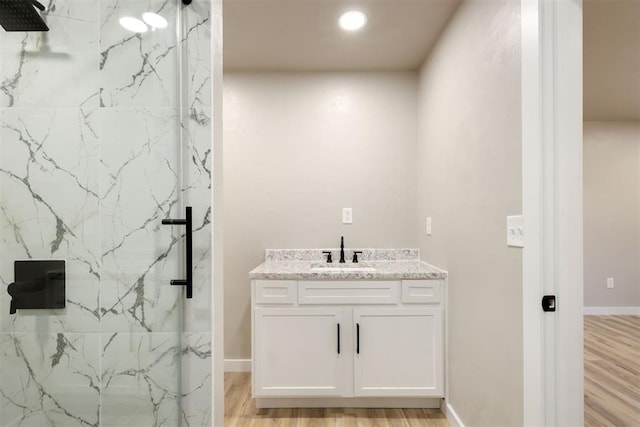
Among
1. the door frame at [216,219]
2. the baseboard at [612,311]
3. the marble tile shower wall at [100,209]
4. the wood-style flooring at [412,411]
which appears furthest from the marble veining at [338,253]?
the baseboard at [612,311]

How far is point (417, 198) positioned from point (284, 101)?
1313 millimetres

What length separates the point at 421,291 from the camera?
2188 mm

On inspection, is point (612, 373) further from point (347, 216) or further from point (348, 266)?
point (347, 216)

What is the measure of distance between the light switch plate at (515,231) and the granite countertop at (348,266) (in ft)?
2.71

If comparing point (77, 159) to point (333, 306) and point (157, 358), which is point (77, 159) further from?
point (333, 306)

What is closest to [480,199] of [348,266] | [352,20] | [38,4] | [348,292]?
[348,292]

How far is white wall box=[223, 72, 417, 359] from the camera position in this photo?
2836mm

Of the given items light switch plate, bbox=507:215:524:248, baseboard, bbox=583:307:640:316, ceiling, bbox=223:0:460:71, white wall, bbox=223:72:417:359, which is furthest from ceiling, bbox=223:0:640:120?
baseboard, bbox=583:307:640:316

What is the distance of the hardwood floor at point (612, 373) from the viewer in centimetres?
207

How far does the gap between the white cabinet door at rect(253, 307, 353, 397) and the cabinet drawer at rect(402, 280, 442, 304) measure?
45 centimetres

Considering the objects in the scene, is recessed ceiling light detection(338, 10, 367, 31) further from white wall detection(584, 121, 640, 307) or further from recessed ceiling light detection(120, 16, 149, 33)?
white wall detection(584, 121, 640, 307)

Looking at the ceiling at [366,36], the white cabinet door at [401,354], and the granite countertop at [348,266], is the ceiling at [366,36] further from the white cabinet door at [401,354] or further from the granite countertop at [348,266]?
the white cabinet door at [401,354]

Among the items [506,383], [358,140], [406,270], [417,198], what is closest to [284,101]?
[358,140]

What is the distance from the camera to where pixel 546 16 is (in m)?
1.18
